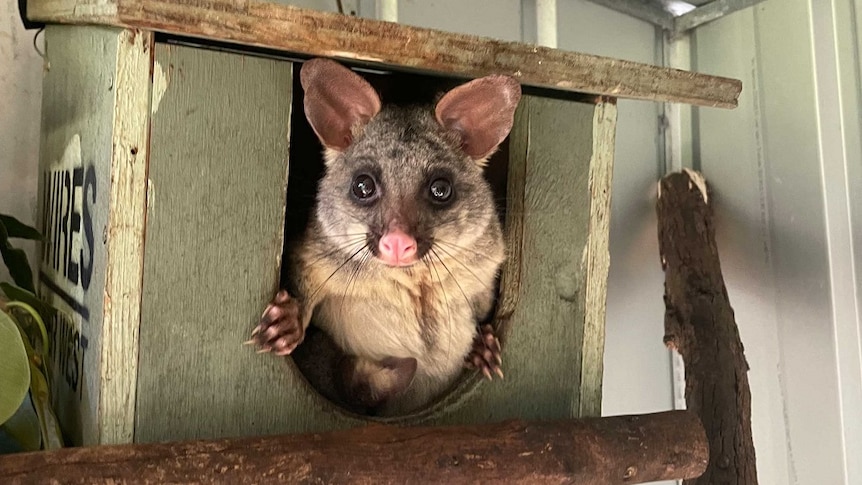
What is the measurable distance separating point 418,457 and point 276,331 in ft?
1.14

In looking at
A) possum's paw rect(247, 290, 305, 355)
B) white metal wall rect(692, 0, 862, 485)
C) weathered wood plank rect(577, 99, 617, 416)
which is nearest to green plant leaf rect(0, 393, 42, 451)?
possum's paw rect(247, 290, 305, 355)

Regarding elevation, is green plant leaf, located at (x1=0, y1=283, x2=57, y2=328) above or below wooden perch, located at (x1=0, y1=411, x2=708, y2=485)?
above

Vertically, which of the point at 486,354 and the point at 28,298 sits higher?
the point at 28,298

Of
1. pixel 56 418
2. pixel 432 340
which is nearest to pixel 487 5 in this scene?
pixel 432 340

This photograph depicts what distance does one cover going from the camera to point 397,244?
1418 mm

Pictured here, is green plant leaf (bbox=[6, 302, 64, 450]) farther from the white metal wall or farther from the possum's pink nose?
the white metal wall

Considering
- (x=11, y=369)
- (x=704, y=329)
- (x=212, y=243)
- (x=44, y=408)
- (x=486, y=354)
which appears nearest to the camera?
(x=11, y=369)

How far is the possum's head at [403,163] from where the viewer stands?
1.49 metres

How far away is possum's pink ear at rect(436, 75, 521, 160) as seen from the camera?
150 centimetres

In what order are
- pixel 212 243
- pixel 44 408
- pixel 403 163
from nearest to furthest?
pixel 212 243 < pixel 44 408 < pixel 403 163

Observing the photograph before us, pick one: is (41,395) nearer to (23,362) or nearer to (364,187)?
(23,362)

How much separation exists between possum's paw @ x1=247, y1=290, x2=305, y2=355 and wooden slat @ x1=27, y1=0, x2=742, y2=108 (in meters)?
0.48

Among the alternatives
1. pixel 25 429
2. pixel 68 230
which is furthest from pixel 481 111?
pixel 25 429

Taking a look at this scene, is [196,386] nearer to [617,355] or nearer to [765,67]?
[617,355]
